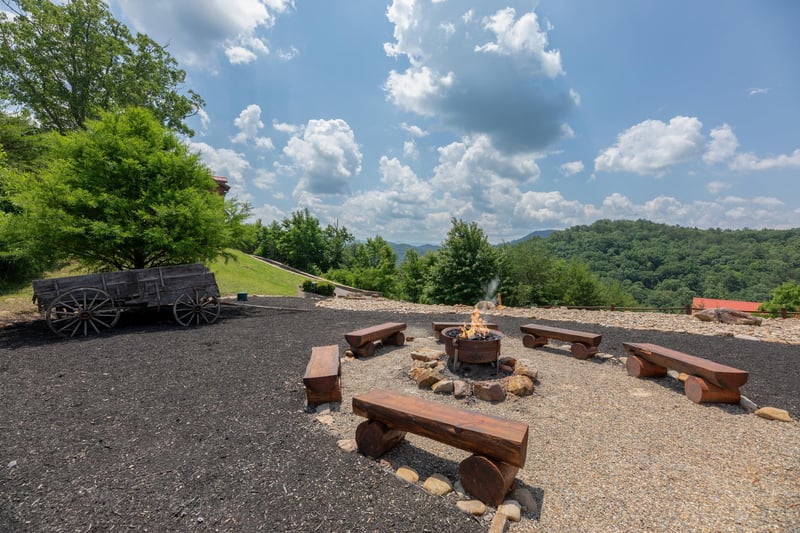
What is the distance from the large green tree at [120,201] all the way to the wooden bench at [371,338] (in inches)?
239

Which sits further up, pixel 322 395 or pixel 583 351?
pixel 583 351

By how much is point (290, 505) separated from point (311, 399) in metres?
1.76

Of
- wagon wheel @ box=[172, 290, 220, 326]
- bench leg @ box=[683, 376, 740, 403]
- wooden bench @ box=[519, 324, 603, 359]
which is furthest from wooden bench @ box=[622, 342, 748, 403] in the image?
wagon wheel @ box=[172, 290, 220, 326]

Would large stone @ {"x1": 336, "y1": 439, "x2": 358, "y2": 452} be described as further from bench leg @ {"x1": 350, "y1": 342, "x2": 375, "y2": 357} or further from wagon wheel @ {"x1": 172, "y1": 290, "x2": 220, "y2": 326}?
wagon wheel @ {"x1": 172, "y1": 290, "x2": 220, "y2": 326}

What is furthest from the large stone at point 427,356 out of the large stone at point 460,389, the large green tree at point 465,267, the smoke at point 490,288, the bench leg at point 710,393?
the smoke at point 490,288

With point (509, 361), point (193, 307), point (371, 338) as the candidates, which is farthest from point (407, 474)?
point (193, 307)

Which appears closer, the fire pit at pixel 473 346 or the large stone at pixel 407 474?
the large stone at pixel 407 474

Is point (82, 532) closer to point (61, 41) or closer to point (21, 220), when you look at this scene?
point (21, 220)

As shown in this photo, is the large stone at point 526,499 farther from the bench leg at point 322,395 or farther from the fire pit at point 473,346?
the fire pit at point 473,346

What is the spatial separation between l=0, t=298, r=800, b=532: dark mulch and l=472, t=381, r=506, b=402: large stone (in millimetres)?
2239

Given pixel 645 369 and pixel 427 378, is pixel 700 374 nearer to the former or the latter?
pixel 645 369

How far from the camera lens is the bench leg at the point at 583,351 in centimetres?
650

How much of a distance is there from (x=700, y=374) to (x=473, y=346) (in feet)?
10.3

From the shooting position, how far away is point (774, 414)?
414 cm
